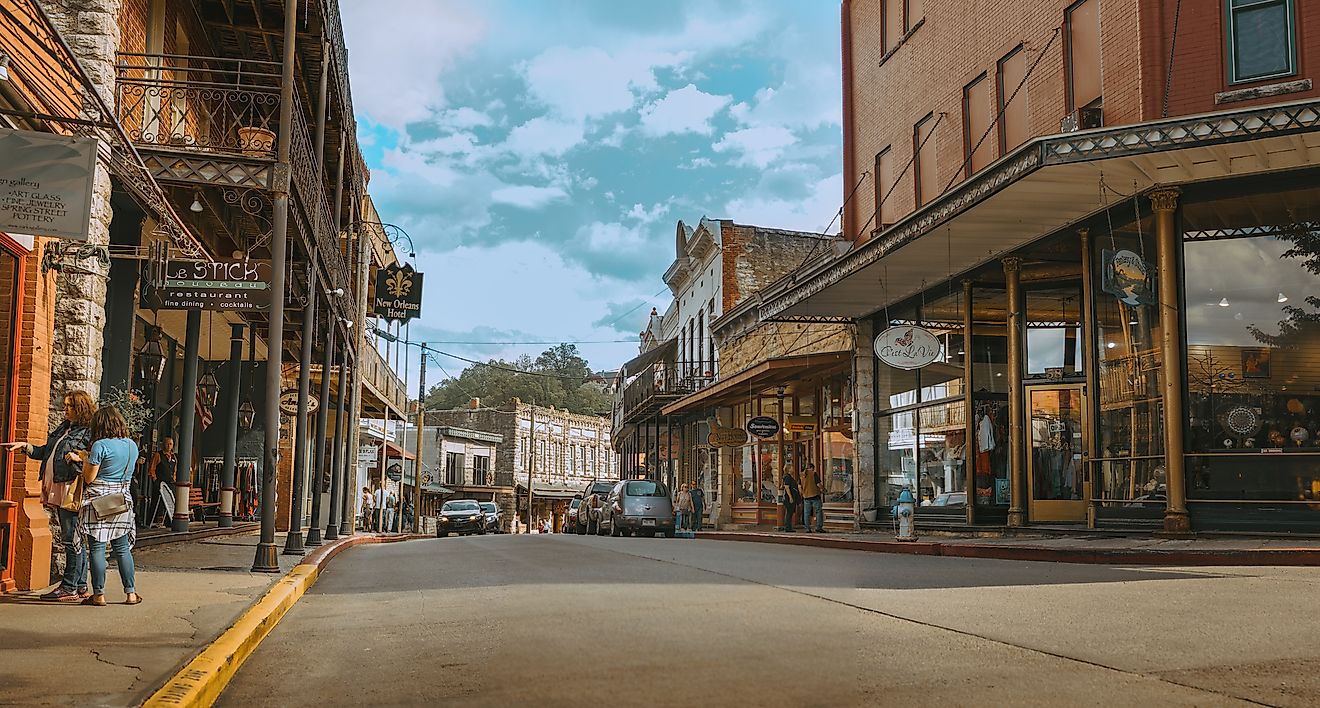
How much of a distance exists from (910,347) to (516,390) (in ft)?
245

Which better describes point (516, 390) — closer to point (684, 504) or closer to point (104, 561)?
point (684, 504)

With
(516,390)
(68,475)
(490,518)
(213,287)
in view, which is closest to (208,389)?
(213,287)

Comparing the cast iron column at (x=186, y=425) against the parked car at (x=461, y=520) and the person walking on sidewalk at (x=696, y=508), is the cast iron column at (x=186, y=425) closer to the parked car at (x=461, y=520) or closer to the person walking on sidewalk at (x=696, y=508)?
the person walking on sidewalk at (x=696, y=508)

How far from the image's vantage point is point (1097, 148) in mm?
14172

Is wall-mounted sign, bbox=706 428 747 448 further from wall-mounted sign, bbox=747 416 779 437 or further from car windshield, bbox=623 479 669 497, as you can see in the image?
car windshield, bbox=623 479 669 497

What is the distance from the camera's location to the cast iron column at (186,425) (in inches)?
757

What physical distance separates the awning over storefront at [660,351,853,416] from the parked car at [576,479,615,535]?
3.89 metres

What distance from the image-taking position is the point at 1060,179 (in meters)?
15.5

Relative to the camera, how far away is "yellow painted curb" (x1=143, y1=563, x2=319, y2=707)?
18.2 ft

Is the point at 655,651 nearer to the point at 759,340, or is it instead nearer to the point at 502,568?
the point at 502,568

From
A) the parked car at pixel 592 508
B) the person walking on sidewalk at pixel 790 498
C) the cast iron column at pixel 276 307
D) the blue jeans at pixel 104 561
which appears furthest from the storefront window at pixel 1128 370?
the parked car at pixel 592 508

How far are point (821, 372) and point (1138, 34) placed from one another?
14.1m

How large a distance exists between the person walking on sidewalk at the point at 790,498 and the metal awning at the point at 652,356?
1905 centimetres

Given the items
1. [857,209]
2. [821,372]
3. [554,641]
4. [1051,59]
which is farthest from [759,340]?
[554,641]
